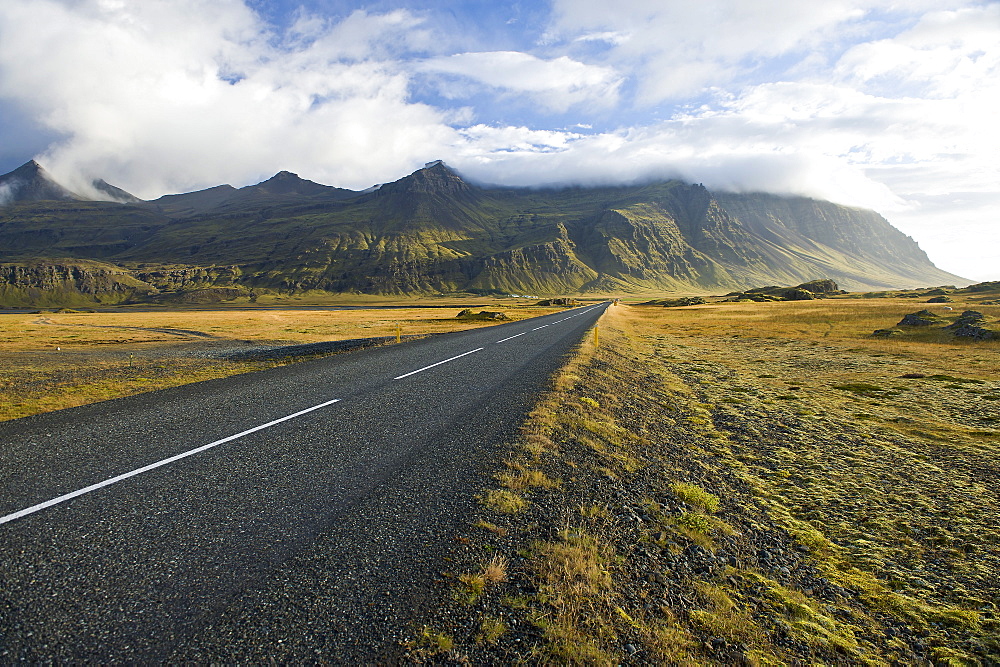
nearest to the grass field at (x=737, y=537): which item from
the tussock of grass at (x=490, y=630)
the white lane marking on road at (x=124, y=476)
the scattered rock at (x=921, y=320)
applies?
the tussock of grass at (x=490, y=630)

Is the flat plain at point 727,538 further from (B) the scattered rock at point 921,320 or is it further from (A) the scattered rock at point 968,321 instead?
(B) the scattered rock at point 921,320

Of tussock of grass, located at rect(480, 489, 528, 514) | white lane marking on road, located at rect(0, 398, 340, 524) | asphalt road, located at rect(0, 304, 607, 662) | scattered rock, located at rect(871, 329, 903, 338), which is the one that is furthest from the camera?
scattered rock, located at rect(871, 329, 903, 338)

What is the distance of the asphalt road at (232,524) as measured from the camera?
12.3 ft

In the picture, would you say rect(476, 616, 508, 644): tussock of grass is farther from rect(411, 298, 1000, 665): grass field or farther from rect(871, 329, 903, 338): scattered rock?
rect(871, 329, 903, 338): scattered rock

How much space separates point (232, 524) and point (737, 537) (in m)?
6.58

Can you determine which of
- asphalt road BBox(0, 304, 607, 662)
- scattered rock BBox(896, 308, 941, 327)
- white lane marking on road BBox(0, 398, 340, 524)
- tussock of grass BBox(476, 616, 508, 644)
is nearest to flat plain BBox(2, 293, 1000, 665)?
tussock of grass BBox(476, 616, 508, 644)

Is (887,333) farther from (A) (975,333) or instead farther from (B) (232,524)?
(B) (232,524)

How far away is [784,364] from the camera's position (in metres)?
23.6

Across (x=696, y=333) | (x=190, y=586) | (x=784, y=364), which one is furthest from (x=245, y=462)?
(x=696, y=333)

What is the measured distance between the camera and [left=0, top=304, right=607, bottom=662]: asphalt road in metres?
3.76

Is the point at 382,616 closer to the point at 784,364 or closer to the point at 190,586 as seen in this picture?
the point at 190,586

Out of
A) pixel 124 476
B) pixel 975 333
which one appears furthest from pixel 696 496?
pixel 975 333

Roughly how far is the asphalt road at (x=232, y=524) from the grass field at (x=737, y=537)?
0.71 meters

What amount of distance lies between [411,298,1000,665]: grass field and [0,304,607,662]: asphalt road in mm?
707
